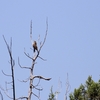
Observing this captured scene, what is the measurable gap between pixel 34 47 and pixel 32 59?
0.24 m

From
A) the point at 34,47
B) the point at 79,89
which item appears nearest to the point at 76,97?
the point at 79,89

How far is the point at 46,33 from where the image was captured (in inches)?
114

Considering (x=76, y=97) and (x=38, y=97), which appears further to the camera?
(x=76, y=97)

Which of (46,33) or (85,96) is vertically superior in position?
(85,96)

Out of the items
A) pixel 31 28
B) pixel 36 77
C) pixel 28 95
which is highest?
pixel 31 28

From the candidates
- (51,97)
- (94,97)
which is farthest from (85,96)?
(51,97)

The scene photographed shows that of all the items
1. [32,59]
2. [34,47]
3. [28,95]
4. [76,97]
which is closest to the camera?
[28,95]

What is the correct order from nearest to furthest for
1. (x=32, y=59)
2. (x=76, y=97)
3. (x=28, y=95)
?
(x=28, y=95) < (x=32, y=59) < (x=76, y=97)

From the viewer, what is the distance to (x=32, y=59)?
284 cm

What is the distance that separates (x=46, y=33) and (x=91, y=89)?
42.2 ft

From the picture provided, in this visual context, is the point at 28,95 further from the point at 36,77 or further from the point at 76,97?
the point at 76,97

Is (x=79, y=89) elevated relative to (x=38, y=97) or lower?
elevated

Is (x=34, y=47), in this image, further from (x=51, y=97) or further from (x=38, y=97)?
(x=51, y=97)

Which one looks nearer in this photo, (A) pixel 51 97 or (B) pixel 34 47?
(B) pixel 34 47
